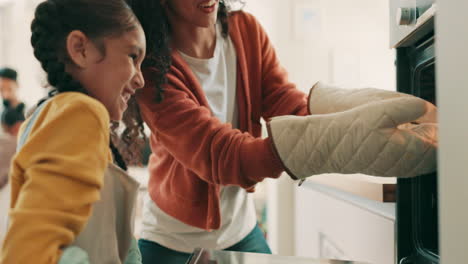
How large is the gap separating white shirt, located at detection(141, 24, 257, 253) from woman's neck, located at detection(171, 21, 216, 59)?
0.02 meters

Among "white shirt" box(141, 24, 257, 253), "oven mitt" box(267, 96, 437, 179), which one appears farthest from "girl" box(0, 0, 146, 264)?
"white shirt" box(141, 24, 257, 253)

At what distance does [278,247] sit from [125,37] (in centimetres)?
172

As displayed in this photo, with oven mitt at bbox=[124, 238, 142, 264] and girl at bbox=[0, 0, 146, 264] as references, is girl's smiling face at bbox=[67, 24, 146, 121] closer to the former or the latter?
girl at bbox=[0, 0, 146, 264]

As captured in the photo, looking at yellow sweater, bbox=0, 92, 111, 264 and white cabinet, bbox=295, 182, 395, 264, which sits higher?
yellow sweater, bbox=0, 92, 111, 264

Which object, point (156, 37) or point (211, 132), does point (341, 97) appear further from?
point (156, 37)

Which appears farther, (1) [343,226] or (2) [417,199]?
(1) [343,226]

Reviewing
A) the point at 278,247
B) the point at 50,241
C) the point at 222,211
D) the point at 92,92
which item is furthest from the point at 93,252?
the point at 278,247

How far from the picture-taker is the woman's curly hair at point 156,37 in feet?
2.83

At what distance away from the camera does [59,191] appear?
0.48 meters

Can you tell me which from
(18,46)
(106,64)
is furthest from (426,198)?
(18,46)

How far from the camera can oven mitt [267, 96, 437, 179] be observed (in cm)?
58

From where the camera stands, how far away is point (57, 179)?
1.58 feet

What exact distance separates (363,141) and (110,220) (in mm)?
374

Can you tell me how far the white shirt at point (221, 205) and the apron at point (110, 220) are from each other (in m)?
0.42
